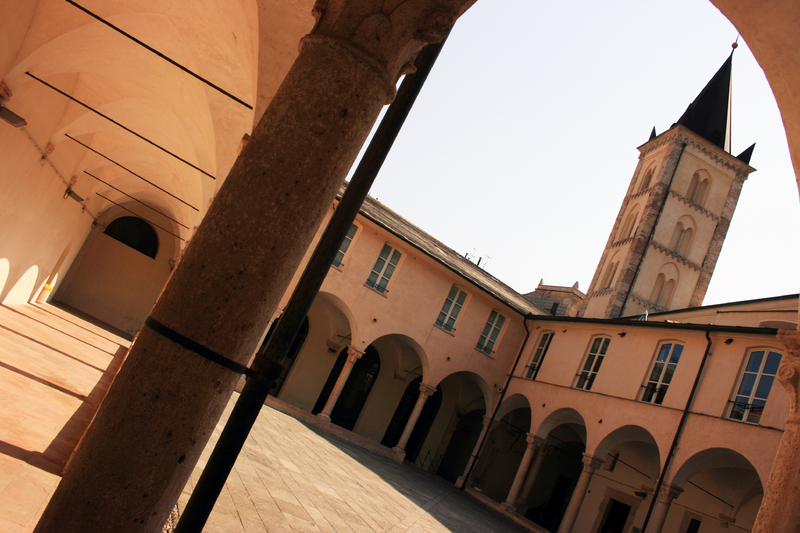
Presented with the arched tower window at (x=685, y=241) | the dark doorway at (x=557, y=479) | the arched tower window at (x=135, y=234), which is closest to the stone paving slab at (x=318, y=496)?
the dark doorway at (x=557, y=479)

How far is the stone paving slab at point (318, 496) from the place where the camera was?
227 inches

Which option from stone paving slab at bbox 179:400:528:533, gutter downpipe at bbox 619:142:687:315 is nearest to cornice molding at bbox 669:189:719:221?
gutter downpipe at bbox 619:142:687:315

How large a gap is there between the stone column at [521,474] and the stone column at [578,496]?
6.81ft

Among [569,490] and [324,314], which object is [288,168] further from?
[569,490]

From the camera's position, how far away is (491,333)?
2230cm

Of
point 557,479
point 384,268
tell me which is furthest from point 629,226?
point 384,268

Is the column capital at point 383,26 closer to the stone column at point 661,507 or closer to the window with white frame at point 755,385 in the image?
the window with white frame at point 755,385

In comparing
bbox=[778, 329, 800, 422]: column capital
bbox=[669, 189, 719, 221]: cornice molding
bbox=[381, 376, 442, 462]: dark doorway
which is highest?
bbox=[669, 189, 719, 221]: cornice molding

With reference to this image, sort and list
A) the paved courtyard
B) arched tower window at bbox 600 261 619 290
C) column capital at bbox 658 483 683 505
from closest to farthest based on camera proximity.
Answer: the paved courtyard → column capital at bbox 658 483 683 505 → arched tower window at bbox 600 261 619 290

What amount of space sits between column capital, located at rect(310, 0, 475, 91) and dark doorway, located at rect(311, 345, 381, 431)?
20.7 meters

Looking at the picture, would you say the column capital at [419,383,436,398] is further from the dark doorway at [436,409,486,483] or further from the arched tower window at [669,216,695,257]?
the arched tower window at [669,216,695,257]

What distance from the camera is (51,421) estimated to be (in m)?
6.05

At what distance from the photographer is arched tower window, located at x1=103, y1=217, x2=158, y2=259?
2677cm

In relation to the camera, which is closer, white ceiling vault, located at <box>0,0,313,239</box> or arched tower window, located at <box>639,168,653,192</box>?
white ceiling vault, located at <box>0,0,313,239</box>
